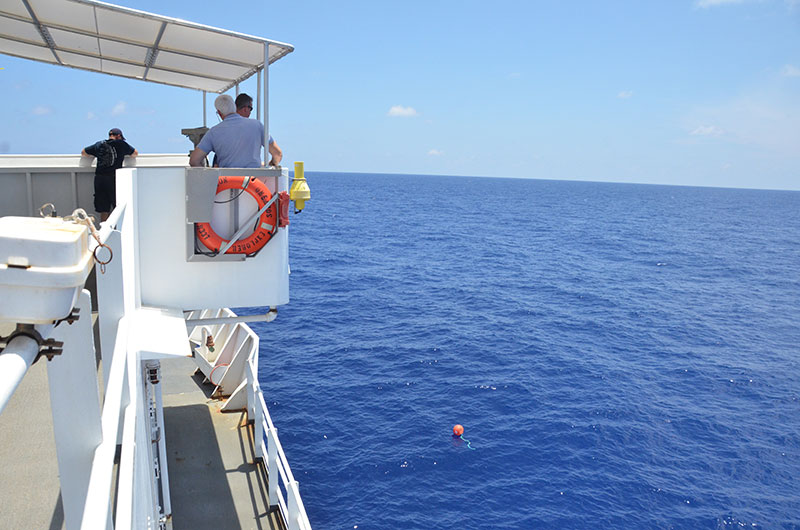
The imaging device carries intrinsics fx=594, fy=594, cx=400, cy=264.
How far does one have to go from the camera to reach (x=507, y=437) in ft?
57.6

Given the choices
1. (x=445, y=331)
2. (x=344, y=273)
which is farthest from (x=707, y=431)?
(x=344, y=273)

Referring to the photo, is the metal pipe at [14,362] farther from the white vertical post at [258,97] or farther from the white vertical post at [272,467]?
the white vertical post at [272,467]

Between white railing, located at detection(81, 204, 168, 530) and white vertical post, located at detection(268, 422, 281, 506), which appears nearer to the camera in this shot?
white railing, located at detection(81, 204, 168, 530)

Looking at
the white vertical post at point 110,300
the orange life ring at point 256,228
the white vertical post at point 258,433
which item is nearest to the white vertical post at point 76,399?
the white vertical post at point 110,300

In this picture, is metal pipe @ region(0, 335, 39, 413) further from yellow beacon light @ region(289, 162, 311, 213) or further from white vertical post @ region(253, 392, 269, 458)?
white vertical post @ region(253, 392, 269, 458)

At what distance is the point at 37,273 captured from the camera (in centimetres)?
124

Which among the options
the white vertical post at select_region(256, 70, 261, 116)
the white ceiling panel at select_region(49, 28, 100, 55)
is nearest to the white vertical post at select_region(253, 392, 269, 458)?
the white vertical post at select_region(256, 70, 261, 116)

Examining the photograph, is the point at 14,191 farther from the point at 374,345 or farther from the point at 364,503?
the point at 374,345

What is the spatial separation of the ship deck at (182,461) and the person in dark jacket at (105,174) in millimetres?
2067

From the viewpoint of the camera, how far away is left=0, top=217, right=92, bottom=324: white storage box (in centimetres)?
122

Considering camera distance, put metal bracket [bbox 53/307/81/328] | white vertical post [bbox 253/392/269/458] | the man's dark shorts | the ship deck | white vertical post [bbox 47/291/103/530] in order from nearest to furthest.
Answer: metal bracket [bbox 53/307/81/328] → white vertical post [bbox 47/291/103/530] → the ship deck → the man's dark shorts → white vertical post [bbox 253/392/269/458]

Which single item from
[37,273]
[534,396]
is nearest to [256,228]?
[37,273]

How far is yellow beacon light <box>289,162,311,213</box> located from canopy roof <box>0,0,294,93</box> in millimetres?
1424

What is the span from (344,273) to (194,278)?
33537 millimetres
